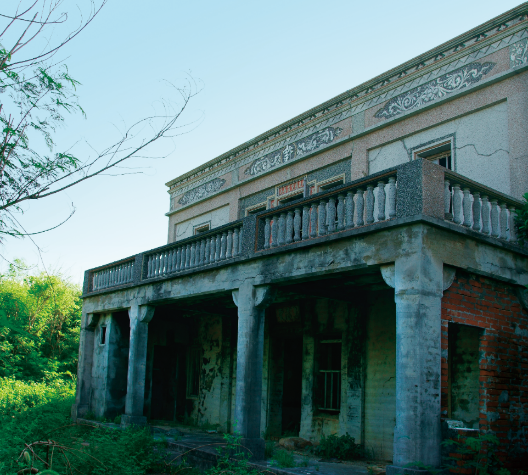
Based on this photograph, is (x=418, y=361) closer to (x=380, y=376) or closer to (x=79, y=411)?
(x=380, y=376)

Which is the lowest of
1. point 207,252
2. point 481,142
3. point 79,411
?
point 79,411

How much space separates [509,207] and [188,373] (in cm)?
1140

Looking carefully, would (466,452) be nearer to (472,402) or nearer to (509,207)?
(472,402)

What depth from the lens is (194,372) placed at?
55.0ft

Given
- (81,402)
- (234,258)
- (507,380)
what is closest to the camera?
(507,380)

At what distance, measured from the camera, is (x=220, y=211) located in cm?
1664

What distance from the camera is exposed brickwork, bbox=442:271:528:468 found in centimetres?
749

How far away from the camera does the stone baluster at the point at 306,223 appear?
8.83m

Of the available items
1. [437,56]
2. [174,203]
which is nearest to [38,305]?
[174,203]

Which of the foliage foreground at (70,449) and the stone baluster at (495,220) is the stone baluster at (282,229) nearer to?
the stone baluster at (495,220)

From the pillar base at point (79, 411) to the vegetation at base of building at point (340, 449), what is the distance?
8011mm

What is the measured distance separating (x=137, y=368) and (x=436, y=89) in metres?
9.11

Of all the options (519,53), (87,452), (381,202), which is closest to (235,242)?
(381,202)

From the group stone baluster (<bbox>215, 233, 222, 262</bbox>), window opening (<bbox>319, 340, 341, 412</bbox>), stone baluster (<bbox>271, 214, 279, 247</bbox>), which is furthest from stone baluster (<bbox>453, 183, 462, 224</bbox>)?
window opening (<bbox>319, 340, 341, 412</bbox>)
